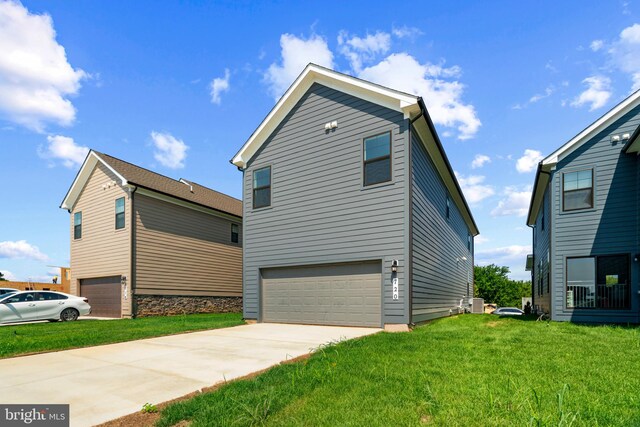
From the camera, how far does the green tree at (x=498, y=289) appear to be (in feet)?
144

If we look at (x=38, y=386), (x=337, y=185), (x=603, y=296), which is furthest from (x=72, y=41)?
(x=603, y=296)

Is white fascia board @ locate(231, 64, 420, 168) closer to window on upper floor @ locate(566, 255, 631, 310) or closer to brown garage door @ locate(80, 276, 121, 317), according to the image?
window on upper floor @ locate(566, 255, 631, 310)

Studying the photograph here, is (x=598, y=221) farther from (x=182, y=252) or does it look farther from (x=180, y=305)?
(x=180, y=305)

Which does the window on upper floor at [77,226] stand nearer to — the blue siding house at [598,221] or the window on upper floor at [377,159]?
the window on upper floor at [377,159]

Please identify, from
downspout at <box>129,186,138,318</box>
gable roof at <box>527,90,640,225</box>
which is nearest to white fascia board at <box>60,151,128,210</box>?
downspout at <box>129,186,138,318</box>

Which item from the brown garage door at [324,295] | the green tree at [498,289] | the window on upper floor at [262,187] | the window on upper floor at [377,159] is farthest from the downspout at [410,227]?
the green tree at [498,289]

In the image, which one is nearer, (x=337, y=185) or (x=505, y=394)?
(x=505, y=394)

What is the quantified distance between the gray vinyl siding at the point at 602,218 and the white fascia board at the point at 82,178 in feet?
59.5

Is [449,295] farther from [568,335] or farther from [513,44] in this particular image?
[513,44]

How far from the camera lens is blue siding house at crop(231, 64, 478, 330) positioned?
10.6m

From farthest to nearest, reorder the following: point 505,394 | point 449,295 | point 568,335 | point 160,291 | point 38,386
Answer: point 160,291 → point 449,295 → point 568,335 → point 38,386 → point 505,394

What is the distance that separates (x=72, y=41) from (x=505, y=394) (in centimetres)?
1285

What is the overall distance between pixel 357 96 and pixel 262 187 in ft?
15.3

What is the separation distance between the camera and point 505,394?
13.1ft
